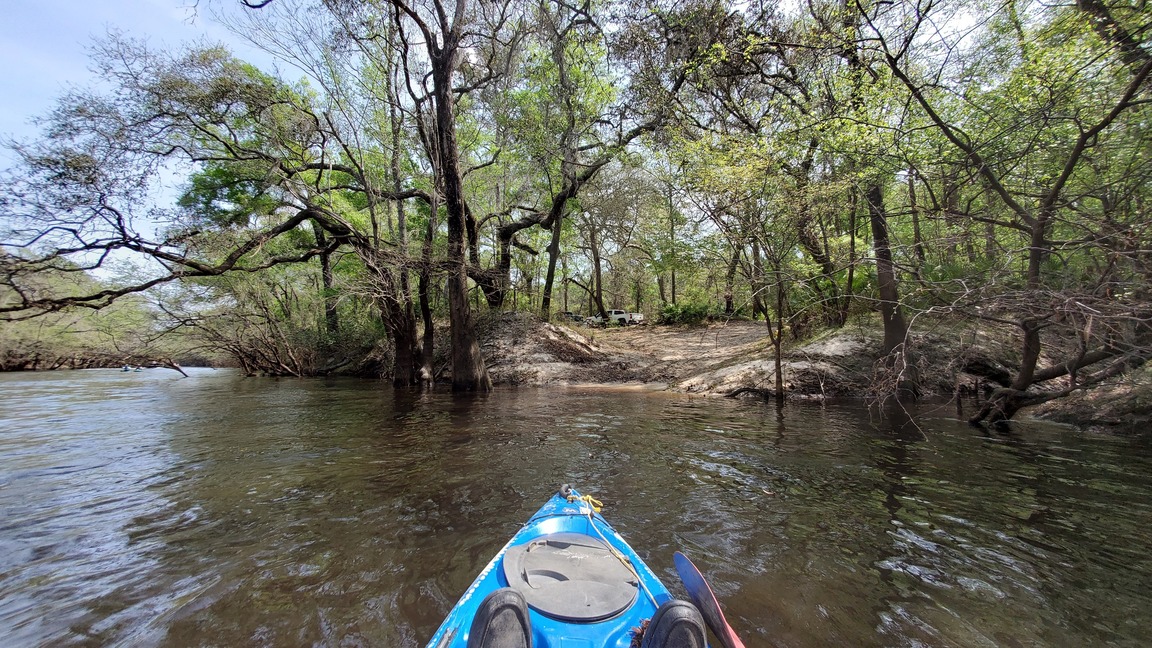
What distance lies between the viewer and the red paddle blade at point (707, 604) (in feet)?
6.58

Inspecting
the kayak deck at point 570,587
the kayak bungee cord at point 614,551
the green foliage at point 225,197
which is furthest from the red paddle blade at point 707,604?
the green foliage at point 225,197

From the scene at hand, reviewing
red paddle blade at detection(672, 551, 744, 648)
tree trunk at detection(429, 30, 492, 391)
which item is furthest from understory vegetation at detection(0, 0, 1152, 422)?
red paddle blade at detection(672, 551, 744, 648)

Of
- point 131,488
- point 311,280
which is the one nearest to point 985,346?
point 131,488

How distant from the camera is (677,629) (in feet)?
5.66

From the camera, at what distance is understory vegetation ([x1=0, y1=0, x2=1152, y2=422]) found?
539cm

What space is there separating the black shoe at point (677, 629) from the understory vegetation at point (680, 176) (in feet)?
15.3

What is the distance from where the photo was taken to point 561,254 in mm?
27281

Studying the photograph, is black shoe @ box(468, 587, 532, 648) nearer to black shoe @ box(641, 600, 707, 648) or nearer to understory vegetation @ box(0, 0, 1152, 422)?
black shoe @ box(641, 600, 707, 648)

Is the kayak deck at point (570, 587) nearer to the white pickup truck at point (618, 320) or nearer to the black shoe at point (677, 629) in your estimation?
the black shoe at point (677, 629)

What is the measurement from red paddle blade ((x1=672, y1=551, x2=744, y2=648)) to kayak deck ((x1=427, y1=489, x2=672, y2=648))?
6.6 inches

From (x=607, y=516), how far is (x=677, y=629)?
2769 mm

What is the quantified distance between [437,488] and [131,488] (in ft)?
12.2

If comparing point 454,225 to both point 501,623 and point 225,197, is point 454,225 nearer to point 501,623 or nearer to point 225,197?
point 225,197

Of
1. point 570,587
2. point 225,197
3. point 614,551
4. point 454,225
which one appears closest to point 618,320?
point 454,225
